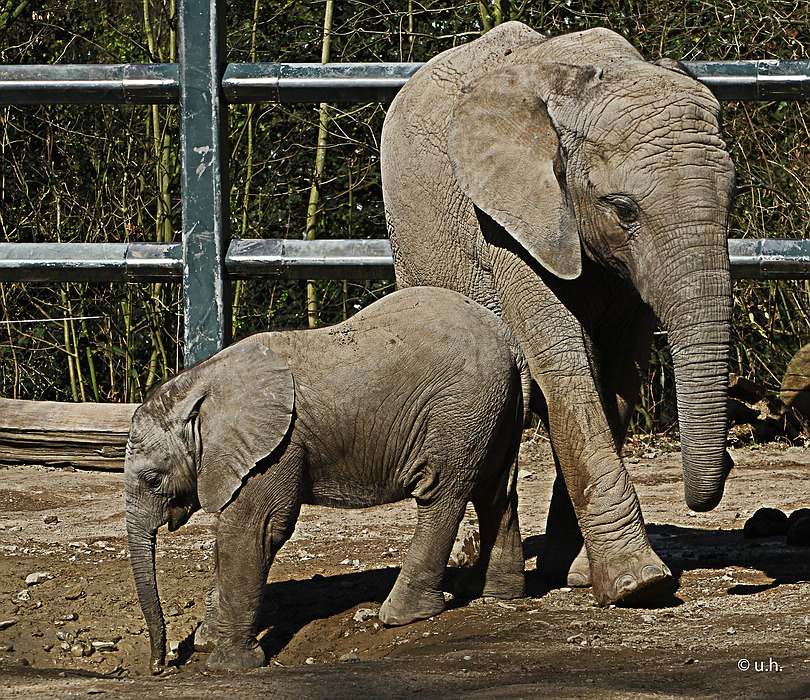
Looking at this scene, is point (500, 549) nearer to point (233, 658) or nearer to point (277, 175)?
point (233, 658)

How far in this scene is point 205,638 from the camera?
183 inches

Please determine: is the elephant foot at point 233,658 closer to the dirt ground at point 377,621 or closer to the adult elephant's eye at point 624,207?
the dirt ground at point 377,621

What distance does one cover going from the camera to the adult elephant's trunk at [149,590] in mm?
4426

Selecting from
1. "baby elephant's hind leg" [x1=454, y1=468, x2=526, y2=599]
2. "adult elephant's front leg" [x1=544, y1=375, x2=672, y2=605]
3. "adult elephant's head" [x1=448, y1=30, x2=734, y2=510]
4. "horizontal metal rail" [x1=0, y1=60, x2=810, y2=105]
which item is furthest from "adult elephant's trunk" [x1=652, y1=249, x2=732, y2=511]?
"horizontal metal rail" [x1=0, y1=60, x2=810, y2=105]

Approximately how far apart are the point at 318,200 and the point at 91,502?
320 cm

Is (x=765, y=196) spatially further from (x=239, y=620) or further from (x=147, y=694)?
(x=147, y=694)

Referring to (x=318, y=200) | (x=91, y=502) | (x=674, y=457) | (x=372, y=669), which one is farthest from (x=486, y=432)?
(x=318, y=200)

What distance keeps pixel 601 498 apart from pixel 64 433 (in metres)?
3.56

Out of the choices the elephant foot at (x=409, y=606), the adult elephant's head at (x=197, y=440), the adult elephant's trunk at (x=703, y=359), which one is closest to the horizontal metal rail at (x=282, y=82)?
the adult elephant's trunk at (x=703, y=359)

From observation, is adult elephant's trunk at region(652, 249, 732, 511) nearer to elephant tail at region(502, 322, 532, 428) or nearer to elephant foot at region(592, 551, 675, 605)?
elephant foot at region(592, 551, 675, 605)

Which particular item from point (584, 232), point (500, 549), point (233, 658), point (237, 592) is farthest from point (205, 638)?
point (584, 232)

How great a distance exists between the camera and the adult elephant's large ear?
4418 millimetres

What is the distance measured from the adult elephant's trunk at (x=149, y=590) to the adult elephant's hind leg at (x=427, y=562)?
77 centimetres

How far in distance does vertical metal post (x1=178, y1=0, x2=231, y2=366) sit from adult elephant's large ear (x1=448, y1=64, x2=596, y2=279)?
1.59 meters
